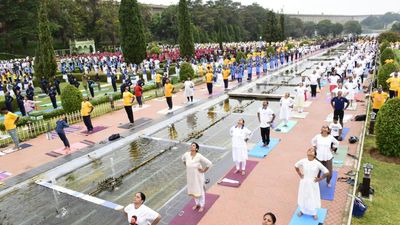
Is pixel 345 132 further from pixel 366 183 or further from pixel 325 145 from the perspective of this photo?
pixel 325 145

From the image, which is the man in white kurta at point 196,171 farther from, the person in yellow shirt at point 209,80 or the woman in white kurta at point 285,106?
the person in yellow shirt at point 209,80

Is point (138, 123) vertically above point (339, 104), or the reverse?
point (339, 104)

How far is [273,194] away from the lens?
25.8 feet

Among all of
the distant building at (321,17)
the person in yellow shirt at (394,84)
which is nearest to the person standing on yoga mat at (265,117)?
the person in yellow shirt at (394,84)

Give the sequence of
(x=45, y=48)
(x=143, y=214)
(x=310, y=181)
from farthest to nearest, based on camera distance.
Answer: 1. (x=45, y=48)
2. (x=310, y=181)
3. (x=143, y=214)

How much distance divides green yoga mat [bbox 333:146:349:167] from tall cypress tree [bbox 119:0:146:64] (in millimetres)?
18755

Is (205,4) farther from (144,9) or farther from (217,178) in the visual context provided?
(217,178)

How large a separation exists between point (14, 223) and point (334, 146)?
23.7 ft

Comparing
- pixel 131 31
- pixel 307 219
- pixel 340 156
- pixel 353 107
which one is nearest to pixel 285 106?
pixel 340 156

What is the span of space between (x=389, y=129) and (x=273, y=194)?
4.46m

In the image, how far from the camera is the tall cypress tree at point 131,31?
82.3 feet

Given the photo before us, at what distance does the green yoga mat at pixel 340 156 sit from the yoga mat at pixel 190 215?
3.69m

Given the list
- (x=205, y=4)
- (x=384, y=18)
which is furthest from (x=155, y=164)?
(x=384, y=18)

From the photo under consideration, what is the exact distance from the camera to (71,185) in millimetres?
9234
